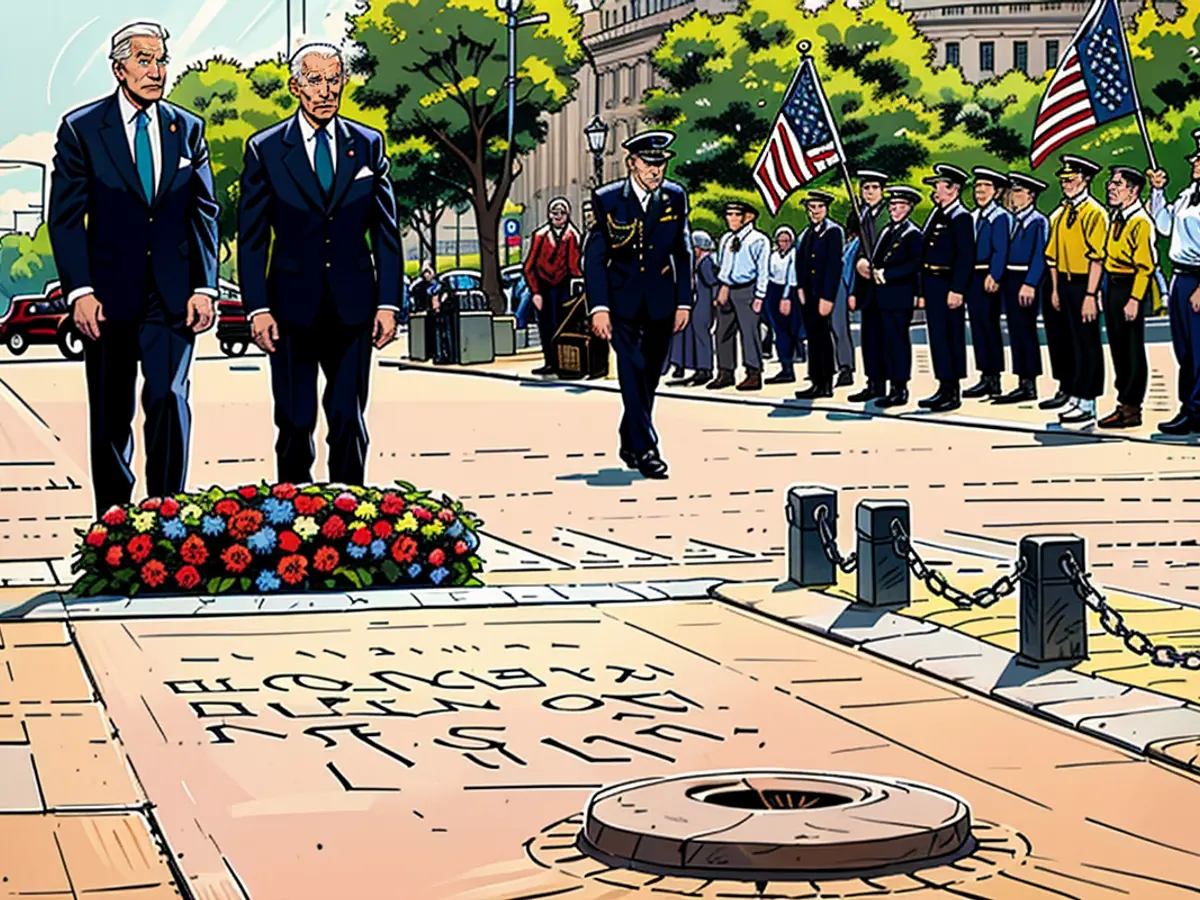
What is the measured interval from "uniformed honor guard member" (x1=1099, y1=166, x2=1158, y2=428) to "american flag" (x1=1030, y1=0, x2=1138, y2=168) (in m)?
2.85

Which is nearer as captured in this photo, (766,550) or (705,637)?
(705,637)

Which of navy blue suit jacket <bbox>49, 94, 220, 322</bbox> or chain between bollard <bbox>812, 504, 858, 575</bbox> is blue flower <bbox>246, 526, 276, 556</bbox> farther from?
chain between bollard <bbox>812, 504, 858, 575</bbox>

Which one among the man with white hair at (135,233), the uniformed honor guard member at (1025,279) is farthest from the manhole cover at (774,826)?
the uniformed honor guard member at (1025,279)

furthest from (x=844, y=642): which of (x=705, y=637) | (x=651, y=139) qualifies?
(x=651, y=139)

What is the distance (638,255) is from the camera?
15.1 meters

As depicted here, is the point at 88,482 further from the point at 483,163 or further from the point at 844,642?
the point at 483,163

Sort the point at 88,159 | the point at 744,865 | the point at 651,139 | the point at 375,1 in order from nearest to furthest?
the point at 744,865 → the point at 88,159 → the point at 651,139 → the point at 375,1

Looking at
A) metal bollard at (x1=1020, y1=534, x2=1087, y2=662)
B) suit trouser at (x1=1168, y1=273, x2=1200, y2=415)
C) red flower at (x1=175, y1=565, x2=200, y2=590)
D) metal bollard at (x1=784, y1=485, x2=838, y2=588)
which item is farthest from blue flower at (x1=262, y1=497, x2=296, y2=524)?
suit trouser at (x1=1168, y1=273, x2=1200, y2=415)

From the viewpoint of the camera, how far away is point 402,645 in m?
8.57

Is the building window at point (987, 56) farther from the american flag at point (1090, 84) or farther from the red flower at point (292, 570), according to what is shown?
the red flower at point (292, 570)

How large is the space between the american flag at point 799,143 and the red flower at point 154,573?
54.5 feet

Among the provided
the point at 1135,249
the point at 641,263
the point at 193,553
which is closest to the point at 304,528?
the point at 193,553

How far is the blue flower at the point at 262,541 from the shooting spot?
9.92 meters

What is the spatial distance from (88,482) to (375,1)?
5800cm
